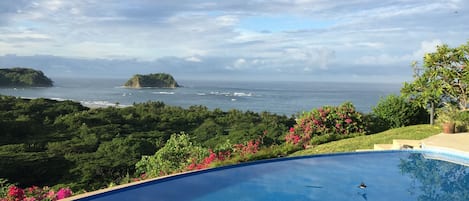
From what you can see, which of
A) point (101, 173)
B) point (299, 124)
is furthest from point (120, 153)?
point (299, 124)

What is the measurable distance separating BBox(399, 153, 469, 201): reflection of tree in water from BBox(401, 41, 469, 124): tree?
4.64 m

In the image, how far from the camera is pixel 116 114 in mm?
35781

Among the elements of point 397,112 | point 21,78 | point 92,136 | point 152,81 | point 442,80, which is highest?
point 21,78

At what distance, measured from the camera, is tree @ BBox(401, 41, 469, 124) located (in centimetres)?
1227

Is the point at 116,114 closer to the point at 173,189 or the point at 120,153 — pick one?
the point at 120,153

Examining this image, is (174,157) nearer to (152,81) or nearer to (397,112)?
(397,112)

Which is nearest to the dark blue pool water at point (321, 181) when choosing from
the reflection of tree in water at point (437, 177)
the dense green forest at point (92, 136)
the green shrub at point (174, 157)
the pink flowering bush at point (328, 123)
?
the reflection of tree in water at point (437, 177)

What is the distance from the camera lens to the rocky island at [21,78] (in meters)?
104

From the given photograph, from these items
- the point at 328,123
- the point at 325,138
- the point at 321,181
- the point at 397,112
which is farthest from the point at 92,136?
the point at 321,181

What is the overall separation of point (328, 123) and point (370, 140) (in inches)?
62.5

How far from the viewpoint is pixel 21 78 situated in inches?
4245

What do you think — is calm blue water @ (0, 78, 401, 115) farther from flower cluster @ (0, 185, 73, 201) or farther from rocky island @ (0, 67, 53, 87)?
flower cluster @ (0, 185, 73, 201)

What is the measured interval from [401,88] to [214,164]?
26.2 ft

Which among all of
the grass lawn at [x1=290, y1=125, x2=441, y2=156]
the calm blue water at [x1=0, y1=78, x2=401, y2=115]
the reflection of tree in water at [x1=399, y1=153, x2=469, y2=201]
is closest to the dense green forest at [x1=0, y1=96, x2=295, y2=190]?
the grass lawn at [x1=290, y1=125, x2=441, y2=156]
